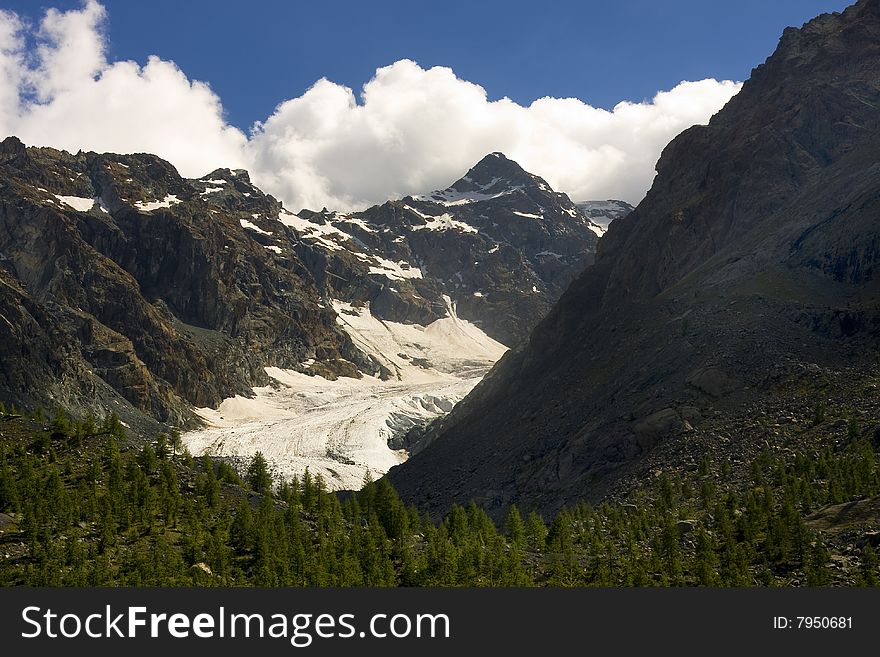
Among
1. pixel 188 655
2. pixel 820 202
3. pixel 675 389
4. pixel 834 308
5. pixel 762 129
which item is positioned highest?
pixel 762 129

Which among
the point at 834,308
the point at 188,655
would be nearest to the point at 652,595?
the point at 188,655

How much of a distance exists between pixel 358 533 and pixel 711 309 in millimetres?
63645

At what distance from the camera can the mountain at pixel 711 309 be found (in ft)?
275

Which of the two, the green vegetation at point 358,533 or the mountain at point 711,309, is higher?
the mountain at point 711,309

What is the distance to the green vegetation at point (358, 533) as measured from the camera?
4381cm

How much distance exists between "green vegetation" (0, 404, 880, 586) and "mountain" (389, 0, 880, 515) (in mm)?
14507

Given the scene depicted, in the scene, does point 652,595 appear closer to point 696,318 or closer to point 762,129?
point 696,318

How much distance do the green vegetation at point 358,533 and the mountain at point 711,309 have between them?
14507 mm

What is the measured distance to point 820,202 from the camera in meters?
112

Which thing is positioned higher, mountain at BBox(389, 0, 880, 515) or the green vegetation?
mountain at BBox(389, 0, 880, 515)

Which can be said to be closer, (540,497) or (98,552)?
(98,552)

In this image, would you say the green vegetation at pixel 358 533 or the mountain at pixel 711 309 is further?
the mountain at pixel 711 309

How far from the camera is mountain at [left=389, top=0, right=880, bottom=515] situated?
8381cm

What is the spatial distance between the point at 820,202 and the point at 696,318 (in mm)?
26622
